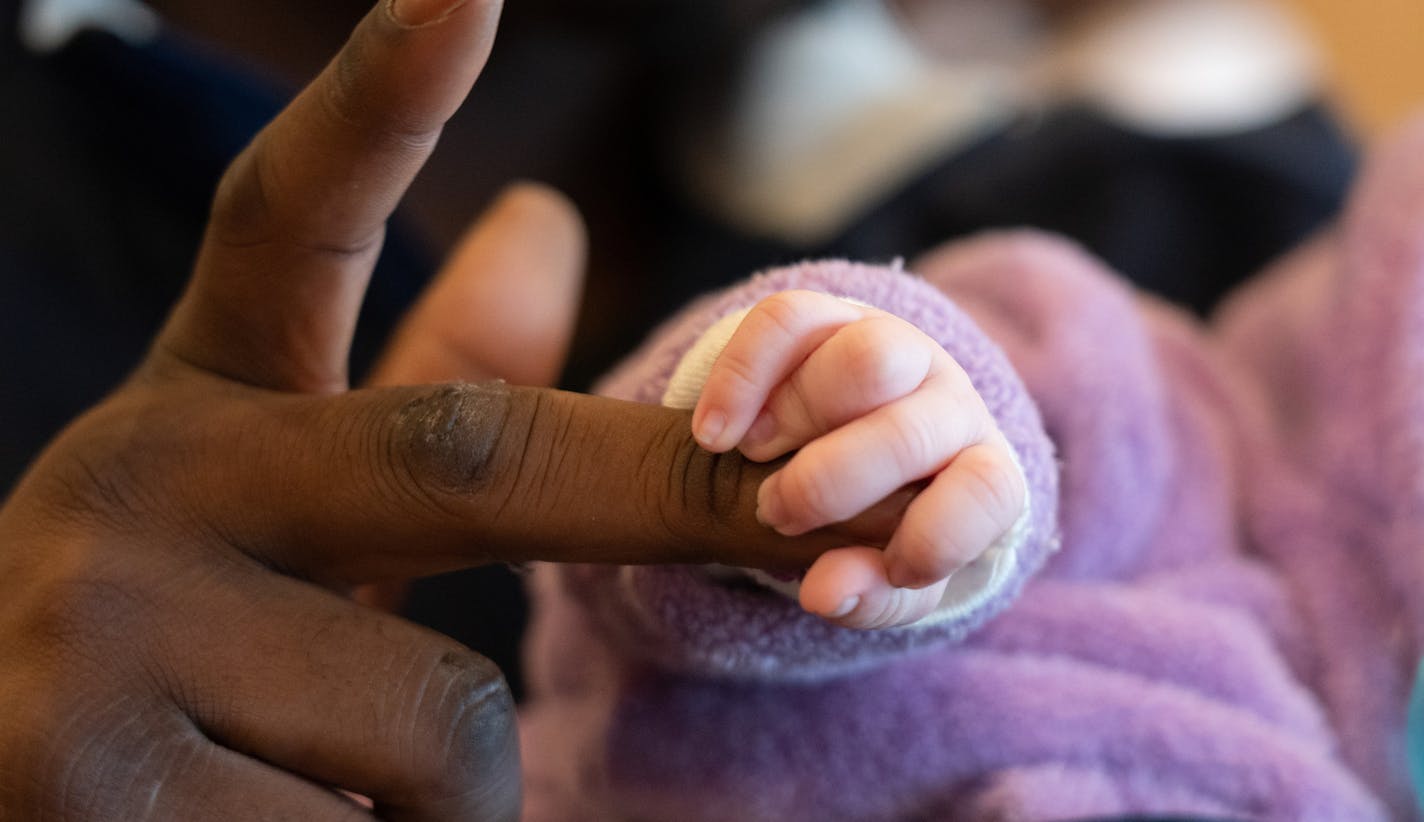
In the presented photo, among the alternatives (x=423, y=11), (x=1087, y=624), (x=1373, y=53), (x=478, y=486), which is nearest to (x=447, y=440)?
(x=478, y=486)

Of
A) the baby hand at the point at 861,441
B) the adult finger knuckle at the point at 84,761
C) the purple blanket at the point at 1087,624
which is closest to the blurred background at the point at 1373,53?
the purple blanket at the point at 1087,624

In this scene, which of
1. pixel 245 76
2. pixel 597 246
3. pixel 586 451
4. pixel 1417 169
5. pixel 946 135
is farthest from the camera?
pixel 597 246

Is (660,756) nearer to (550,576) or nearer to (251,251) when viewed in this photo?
(550,576)

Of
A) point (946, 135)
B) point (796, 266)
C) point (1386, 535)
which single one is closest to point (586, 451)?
point (796, 266)

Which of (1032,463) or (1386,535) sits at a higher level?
(1032,463)

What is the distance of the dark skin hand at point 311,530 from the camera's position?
30cm

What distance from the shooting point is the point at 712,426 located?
11.0 inches

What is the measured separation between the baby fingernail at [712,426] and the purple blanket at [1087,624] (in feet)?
0.26

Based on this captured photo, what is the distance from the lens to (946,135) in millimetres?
833

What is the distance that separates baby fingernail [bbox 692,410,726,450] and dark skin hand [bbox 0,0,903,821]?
0.5 inches

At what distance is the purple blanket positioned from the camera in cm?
37

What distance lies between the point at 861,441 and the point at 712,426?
4 cm

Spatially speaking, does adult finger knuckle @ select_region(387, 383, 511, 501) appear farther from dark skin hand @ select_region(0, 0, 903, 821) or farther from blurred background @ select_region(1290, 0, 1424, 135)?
blurred background @ select_region(1290, 0, 1424, 135)

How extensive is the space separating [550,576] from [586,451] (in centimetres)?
18
